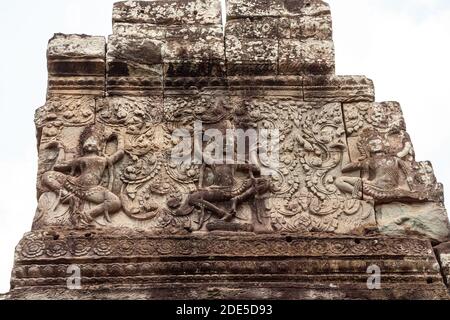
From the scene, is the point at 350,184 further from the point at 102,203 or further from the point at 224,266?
the point at 102,203

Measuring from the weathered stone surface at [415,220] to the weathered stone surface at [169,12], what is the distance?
2562 mm

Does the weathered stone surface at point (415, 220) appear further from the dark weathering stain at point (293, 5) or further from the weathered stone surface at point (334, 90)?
the dark weathering stain at point (293, 5)

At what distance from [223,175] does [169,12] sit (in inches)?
77.6

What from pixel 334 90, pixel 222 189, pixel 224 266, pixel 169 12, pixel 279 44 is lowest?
pixel 224 266

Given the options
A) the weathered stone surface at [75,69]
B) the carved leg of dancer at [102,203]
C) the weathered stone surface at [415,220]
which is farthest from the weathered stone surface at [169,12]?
the weathered stone surface at [415,220]

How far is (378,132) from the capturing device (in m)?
7.54

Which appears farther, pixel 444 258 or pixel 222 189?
pixel 222 189

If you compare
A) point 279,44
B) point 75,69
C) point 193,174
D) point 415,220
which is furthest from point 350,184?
point 75,69

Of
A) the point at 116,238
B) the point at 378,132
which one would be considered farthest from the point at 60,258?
the point at 378,132

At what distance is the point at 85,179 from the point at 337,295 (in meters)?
2.34

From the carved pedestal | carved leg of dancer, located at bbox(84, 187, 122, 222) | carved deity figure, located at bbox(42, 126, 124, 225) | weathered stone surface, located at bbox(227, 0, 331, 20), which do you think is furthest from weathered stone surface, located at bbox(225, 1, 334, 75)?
the carved pedestal

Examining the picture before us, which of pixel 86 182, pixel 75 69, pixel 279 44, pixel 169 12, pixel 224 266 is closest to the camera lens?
pixel 224 266

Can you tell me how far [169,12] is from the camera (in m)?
8.23
